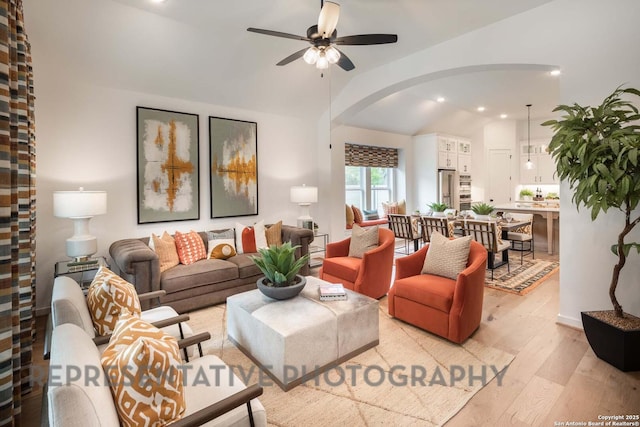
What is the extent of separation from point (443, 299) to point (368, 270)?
1007 mm

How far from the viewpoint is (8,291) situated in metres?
1.39

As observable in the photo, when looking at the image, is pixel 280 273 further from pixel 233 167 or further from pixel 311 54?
pixel 233 167

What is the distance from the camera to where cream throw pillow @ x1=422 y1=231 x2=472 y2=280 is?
3.02 metres

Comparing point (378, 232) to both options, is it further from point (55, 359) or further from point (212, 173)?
point (55, 359)

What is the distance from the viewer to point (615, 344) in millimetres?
2326

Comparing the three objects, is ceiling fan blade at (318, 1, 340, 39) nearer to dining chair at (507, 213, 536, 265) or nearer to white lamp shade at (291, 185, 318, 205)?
white lamp shade at (291, 185, 318, 205)

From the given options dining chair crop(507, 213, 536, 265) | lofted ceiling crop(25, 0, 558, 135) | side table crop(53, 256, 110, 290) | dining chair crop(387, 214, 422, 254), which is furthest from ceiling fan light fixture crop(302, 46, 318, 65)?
dining chair crop(507, 213, 536, 265)

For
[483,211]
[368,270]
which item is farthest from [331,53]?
[483,211]

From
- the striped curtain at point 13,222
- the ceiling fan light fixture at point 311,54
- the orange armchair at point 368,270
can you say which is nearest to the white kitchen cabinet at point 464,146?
the orange armchair at point 368,270

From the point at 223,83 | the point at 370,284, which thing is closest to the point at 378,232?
the point at 370,284

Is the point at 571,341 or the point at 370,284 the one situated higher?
the point at 370,284

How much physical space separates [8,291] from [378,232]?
11.1ft

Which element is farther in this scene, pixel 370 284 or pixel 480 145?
pixel 480 145

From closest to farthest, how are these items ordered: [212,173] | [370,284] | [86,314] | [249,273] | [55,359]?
1. [55,359]
2. [86,314]
3. [370,284]
4. [249,273]
5. [212,173]
